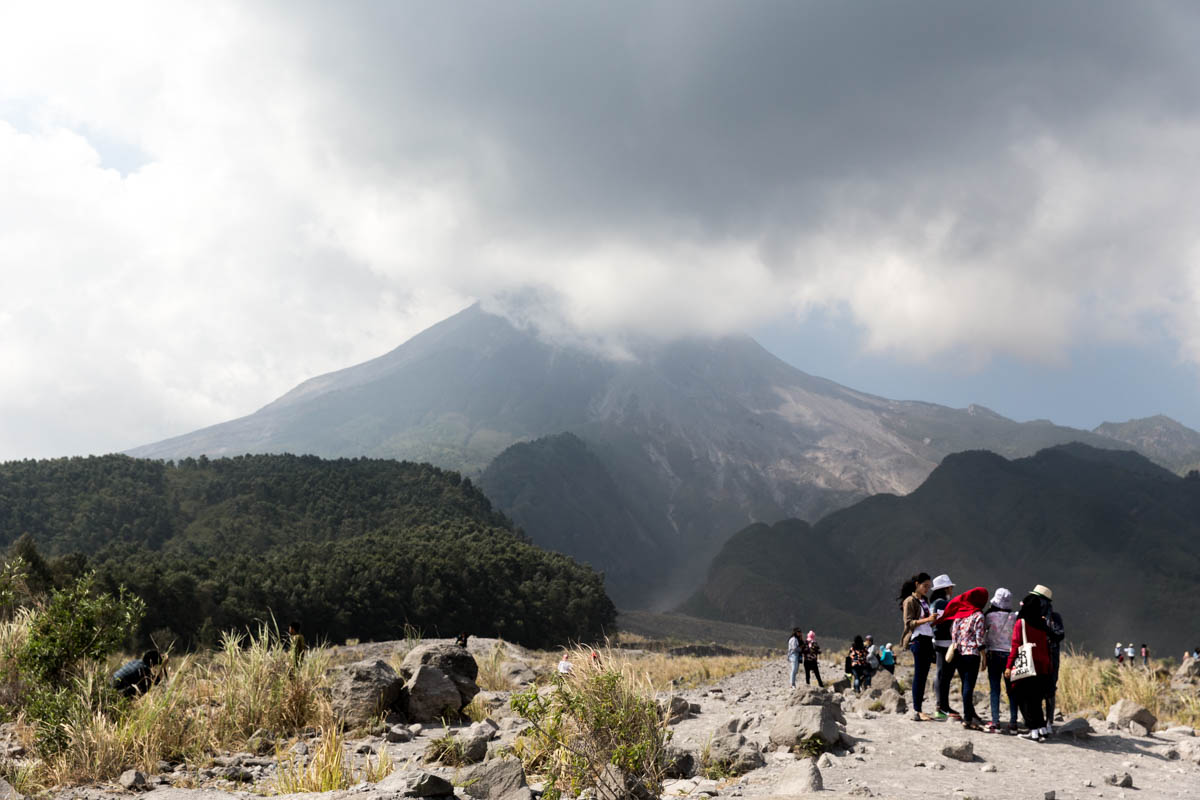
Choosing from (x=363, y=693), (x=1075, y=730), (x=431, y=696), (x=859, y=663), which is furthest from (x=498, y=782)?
(x=859, y=663)

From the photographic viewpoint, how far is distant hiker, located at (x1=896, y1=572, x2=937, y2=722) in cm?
898

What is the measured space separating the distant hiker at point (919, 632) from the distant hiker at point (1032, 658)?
0.98m

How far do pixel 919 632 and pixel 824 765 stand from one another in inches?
127

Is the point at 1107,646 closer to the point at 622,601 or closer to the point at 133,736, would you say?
the point at 622,601

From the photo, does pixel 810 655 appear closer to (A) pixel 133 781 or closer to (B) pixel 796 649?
(B) pixel 796 649

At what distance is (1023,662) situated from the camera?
784 cm

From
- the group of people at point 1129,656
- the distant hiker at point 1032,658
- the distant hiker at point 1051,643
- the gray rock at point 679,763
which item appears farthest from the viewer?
the group of people at point 1129,656

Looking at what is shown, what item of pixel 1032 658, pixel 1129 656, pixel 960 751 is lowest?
pixel 1129 656

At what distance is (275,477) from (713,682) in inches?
2508

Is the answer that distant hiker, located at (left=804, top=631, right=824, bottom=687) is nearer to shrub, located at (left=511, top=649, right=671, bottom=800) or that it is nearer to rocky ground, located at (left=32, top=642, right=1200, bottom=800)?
rocky ground, located at (left=32, top=642, right=1200, bottom=800)

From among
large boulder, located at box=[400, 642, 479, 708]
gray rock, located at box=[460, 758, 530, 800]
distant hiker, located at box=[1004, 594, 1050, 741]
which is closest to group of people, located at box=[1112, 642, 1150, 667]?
distant hiker, located at box=[1004, 594, 1050, 741]

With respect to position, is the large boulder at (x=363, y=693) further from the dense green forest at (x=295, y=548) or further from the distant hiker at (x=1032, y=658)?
the dense green forest at (x=295, y=548)

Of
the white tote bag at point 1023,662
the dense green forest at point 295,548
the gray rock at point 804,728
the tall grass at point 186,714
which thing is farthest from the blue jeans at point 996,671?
the dense green forest at point 295,548

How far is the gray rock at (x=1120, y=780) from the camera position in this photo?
6.20 metres
